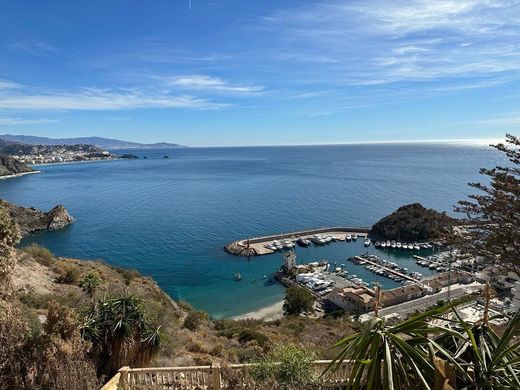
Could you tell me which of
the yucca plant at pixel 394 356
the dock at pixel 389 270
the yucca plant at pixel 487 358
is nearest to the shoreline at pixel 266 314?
the dock at pixel 389 270

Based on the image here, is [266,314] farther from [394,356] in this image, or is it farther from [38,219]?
[38,219]

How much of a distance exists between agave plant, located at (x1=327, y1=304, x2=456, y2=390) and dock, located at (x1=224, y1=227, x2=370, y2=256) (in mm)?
42217

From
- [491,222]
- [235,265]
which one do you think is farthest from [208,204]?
[491,222]

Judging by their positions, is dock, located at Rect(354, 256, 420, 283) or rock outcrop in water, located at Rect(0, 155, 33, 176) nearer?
dock, located at Rect(354, 256, 420, 283)

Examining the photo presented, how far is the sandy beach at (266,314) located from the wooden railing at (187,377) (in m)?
22.1

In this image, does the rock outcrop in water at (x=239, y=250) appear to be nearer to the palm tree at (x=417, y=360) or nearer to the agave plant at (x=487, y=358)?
the agave plant at (x=487, y=358)

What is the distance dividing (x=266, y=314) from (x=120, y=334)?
22973mm

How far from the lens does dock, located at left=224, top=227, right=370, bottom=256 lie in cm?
4547

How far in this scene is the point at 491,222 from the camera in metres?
4.89

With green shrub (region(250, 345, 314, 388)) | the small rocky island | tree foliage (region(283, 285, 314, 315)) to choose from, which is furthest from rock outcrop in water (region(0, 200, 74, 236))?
green shrub (region(250, 345, 314, 388))

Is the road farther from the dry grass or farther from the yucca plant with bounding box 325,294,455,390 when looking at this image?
the yucca plant with bounding box 325,294,455,390

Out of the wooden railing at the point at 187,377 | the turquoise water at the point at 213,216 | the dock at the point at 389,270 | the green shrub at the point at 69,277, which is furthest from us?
the dock at the point at 389,270

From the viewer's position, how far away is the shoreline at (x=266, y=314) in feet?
92.6

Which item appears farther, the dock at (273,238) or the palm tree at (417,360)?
the dock at (273,238)
